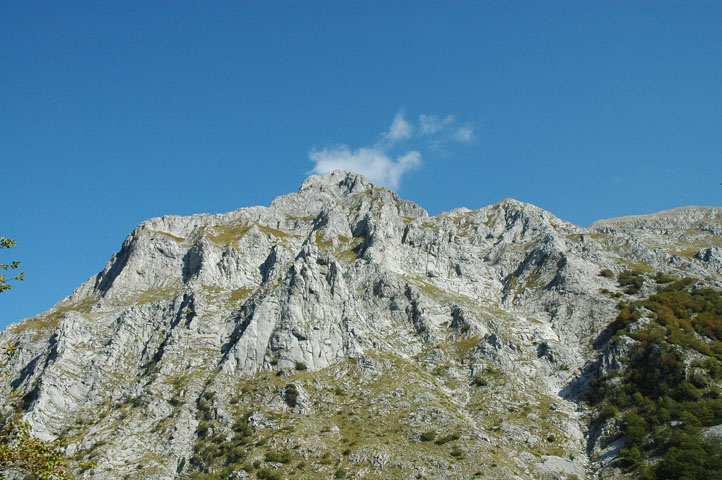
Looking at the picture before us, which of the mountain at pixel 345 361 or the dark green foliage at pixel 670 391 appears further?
the mountain at pixel 345 361

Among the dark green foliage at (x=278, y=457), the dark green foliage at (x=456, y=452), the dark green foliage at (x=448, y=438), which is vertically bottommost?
the dark green foliage at (x=278, y=457)

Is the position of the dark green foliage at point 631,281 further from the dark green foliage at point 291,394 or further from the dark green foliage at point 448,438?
the dark green foliage at point 291,394

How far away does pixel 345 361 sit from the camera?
134625 mm

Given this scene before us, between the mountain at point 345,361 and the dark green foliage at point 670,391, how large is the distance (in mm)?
906

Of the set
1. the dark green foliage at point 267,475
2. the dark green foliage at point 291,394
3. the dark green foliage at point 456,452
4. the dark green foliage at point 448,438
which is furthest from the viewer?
the dark green foliage at point 291,394

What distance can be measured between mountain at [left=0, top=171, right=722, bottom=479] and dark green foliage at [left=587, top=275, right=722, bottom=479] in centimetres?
91

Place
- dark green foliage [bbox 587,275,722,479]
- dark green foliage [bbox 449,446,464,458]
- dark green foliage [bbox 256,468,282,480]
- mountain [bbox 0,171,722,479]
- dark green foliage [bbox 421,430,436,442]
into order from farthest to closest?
dark green foliage [bbox 421,430,436,442], mountain [bbox 0,171,722,479], dark green foliage [bbox 449,446,464,458], dark green foliage [bbox 256,468,282,480], dark green foliage [bbox 587,275,722,479]

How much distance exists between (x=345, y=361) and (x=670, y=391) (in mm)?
74430

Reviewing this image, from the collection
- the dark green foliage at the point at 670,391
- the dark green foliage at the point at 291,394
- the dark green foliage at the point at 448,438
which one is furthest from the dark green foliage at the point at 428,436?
the dark green foliage at the point at 670,391

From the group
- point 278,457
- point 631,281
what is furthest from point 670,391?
point 278,457

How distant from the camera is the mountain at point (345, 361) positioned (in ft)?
335

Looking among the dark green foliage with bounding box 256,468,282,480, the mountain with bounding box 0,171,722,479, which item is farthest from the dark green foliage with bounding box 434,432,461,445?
the dark green foliage with bounding box 256,468,282,480

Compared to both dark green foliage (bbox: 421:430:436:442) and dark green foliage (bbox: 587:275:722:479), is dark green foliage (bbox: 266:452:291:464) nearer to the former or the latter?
dark green foliage (bbox: 421:430:436:442)

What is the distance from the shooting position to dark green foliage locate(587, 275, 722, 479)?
8794 cm
